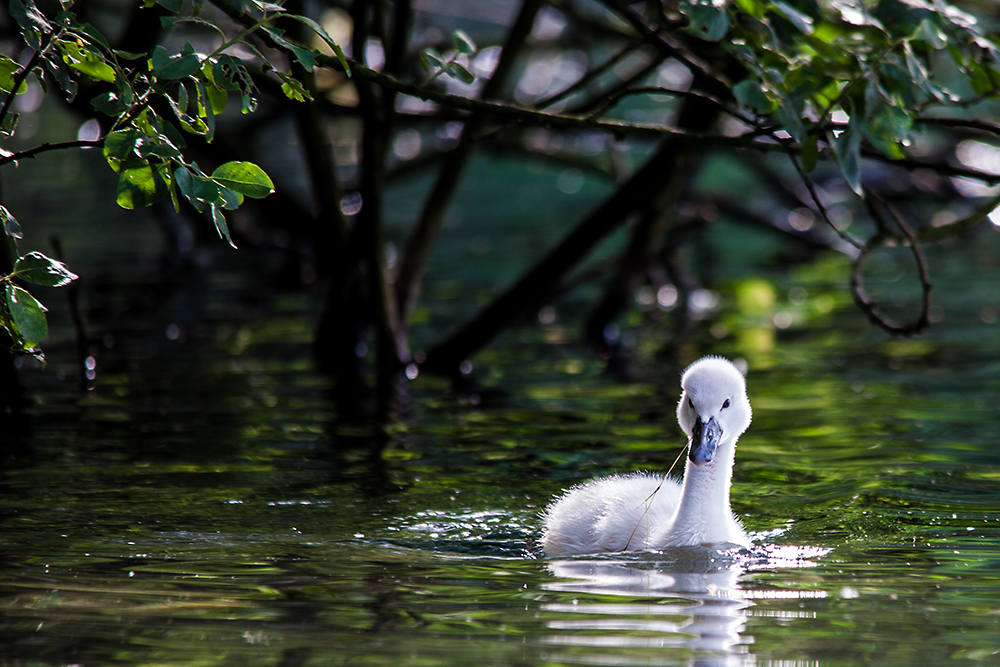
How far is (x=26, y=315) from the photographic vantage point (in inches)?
163

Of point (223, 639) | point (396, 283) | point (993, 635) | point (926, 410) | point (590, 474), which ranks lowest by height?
point (223, 639)

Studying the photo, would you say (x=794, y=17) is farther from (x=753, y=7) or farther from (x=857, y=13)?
(x=857, y=13)

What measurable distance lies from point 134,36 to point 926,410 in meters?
5.87

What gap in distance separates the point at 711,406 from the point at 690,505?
0.42m

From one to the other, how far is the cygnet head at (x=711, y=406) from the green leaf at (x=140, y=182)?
2.32 meters

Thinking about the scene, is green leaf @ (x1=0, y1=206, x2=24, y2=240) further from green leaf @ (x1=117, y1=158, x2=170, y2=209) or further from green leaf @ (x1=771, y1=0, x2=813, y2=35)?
green leaf @ (x1=771, y1=0, x2=813, y2=35)

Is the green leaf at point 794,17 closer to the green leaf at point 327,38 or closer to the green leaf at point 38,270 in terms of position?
the green leaf at point 327,38

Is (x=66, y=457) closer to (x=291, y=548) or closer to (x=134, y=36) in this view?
(x=291, y=548)

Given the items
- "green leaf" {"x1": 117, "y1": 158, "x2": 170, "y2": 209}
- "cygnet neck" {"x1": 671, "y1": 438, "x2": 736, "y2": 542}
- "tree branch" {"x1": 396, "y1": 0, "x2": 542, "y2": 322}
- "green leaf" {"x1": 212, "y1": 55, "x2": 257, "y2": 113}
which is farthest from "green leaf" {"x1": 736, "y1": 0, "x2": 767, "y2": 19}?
"tree branch" {"x1": 396, "y1": 0, "x2": 542, "y2": 322}

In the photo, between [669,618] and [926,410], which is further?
[926,410]

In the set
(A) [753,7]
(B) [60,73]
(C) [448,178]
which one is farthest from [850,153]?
(C) [448,178]

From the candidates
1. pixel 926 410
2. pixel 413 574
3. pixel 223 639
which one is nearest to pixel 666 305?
pixel 926 410

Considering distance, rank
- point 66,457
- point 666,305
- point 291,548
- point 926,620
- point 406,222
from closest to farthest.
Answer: point 926,620 < point 291,548 < point 66,457 < point 666,305 < point 406,222

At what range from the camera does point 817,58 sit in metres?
5.02
